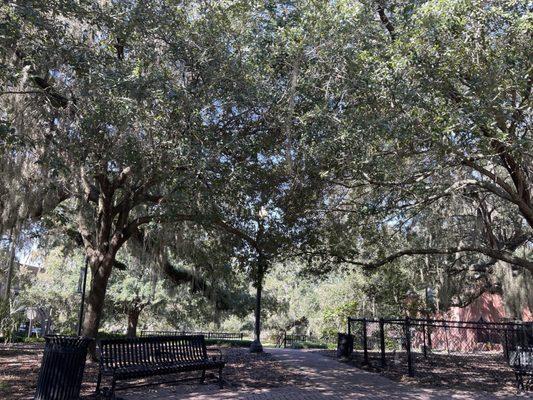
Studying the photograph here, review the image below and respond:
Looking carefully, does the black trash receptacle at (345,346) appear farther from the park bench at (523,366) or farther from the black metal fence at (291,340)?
the black metal fence at (291,340)

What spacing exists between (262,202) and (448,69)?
440 cm

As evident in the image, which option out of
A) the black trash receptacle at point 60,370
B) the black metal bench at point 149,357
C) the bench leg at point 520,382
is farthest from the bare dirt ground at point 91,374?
the bench leg at point 520,382

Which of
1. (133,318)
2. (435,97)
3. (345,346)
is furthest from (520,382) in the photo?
(133,318)

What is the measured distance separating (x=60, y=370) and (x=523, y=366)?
24.2ft

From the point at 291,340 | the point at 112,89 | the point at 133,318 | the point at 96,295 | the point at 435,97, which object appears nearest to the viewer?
the point at 112,89

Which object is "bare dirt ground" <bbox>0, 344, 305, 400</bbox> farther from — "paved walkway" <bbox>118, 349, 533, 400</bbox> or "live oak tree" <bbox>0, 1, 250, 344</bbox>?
"live oak tree" <bbox>0, 1, 250, 344</bbox>

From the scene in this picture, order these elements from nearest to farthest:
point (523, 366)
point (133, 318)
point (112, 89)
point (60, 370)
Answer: point (60, 370)
point (112, 89)
point (523, 366)
point (133, 318)

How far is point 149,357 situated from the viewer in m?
7.59

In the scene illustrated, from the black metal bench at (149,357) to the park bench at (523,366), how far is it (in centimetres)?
500

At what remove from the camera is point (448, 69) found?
7559 mm

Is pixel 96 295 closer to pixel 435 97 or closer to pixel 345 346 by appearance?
pixel 345 346

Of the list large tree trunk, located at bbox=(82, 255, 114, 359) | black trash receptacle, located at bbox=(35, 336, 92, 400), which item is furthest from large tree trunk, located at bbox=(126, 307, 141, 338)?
black trash receptacle, located at bbox=(35, 336, 92, 400)

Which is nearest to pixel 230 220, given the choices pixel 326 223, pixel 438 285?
pixel 326 223

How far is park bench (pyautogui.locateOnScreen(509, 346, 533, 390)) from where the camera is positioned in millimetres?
8125
